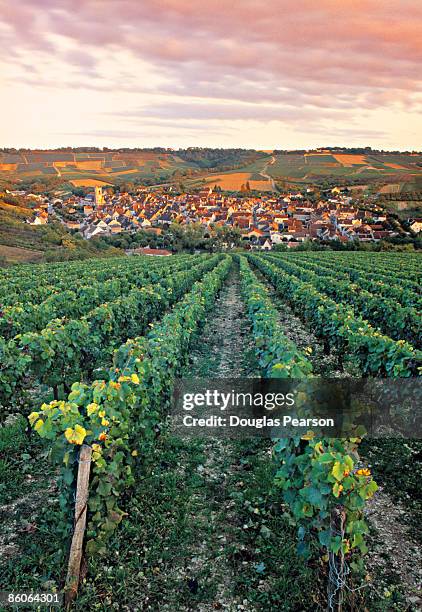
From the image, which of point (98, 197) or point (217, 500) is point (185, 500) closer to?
point (217, 500)

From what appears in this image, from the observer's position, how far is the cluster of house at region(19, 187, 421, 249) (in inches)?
Answer: 3688

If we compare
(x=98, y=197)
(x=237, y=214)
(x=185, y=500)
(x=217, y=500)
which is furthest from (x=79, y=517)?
(x=98, y=197)

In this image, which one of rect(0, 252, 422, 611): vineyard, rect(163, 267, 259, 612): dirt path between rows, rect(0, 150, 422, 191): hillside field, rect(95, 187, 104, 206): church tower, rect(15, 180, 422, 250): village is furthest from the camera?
rect(0, 150, 422, 191): hillside field

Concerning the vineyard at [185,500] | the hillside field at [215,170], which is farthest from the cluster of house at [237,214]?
the vineyard at [185,500]

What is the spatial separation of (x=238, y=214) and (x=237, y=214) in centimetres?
30

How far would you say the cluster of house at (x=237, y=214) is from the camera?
93.7m

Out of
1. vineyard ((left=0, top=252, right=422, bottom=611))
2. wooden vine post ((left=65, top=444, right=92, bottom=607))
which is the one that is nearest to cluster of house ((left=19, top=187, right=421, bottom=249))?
vineyard ((left=0, top=252, right=422, bottom=611))

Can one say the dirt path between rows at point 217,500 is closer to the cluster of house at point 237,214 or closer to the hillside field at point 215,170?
the cluster of house at point 237,214

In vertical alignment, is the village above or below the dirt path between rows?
above

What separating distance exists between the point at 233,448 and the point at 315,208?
433 ft

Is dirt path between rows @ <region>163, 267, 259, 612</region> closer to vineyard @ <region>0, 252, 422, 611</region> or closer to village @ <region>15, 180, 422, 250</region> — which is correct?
vineyard @ <region>0, 252, 422, 611</region>

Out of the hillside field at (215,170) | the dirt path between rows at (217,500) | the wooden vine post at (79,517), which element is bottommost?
the dirt path between rows at (217,500)

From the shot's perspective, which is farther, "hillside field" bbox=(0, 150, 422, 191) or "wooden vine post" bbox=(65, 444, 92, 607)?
"hillside field" bbox=(0, 150, 422, 191)

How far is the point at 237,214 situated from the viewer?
126375mm
